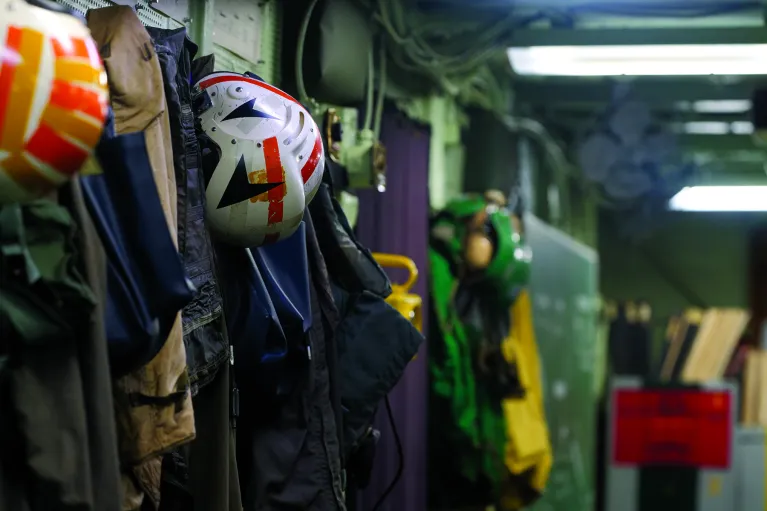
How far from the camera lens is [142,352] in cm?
141

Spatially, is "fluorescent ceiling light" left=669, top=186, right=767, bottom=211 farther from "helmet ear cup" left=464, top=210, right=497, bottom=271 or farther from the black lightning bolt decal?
the black lightning bolt decal

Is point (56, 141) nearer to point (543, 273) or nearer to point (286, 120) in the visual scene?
point (286, 120)

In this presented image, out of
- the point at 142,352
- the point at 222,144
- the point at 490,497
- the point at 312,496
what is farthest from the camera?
the point at 490,497

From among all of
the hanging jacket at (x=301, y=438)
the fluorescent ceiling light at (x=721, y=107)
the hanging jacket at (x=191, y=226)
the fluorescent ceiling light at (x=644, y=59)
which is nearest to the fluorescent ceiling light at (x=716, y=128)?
the fluorescent ceiling light at (x=721, y=107)

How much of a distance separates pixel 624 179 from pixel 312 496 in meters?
3.98

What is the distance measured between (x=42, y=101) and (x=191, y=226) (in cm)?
57

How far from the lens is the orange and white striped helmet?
118cm

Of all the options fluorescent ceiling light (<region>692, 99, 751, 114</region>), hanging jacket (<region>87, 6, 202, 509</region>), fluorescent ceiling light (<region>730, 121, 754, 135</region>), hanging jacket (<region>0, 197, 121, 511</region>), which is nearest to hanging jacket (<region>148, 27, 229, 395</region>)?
hanging jacket (<region>87, 6, 202, 509</region>)

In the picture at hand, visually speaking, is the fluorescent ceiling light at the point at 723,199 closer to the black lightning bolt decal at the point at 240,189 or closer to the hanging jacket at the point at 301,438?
the hanging jacket at the point at 301,438

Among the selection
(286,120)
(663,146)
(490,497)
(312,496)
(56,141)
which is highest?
(663,146)

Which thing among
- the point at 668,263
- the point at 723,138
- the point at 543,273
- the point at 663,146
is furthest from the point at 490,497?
the point at 668,263

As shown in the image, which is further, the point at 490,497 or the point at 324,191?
the point at 490,497

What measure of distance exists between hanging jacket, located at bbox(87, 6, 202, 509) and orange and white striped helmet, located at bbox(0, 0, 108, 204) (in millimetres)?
183

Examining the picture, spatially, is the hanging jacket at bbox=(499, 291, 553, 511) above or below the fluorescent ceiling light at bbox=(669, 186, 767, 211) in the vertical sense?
below
